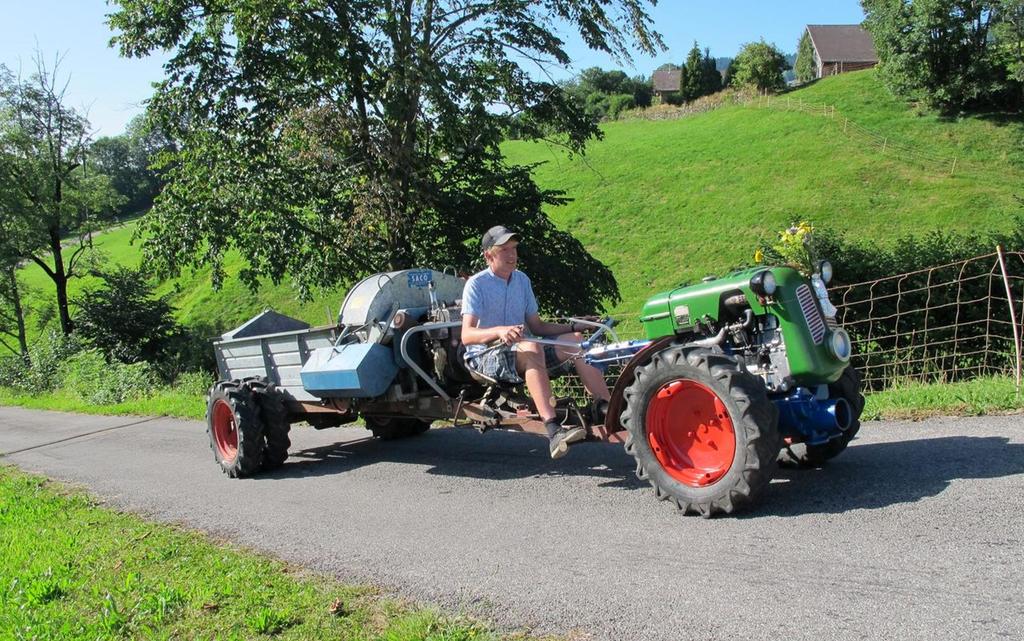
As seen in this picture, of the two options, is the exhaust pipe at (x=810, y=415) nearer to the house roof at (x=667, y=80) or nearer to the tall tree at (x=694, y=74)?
the tall tree at (x=694, y=74)

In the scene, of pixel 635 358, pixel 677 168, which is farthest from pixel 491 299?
pixel 677 168

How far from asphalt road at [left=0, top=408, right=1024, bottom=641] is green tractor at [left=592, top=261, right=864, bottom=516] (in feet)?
0.84

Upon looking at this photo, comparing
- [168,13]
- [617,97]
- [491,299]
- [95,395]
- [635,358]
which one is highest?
[617,97]

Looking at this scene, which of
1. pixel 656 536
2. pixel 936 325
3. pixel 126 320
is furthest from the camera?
pixel 126 320

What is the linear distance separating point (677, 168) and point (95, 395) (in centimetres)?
3100

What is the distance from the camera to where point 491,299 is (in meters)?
5.96

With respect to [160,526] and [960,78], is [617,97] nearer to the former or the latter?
[960,78]

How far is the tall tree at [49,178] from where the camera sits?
2692 centimetres

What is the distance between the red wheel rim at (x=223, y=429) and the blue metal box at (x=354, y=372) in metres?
1.39

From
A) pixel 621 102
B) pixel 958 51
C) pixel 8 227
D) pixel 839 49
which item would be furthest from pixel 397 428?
pixel 839 49

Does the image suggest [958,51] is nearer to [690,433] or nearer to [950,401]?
[950,401]

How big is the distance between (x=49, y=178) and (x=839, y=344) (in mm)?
29551

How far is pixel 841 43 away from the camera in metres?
78.9

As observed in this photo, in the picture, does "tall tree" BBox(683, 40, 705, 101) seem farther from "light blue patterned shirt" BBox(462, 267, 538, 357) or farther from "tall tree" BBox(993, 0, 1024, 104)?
"light blue patterned shirt" BBox(462, 267, 538, 357)
